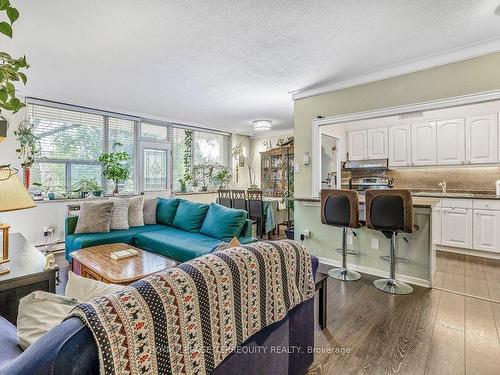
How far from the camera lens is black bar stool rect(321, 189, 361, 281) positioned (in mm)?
2939

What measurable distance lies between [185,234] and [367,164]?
13.1 feet

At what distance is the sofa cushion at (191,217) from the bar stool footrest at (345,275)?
73.9 inches

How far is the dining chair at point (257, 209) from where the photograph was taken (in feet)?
16.6

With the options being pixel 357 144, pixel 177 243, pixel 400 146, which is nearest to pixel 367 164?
pixel 357 144

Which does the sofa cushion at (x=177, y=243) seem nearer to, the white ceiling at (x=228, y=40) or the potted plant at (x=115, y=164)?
the potted plant at (x=115, y=164)

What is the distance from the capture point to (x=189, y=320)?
864 mm

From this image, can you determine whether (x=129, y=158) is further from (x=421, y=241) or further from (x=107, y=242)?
(x=421, y=241)

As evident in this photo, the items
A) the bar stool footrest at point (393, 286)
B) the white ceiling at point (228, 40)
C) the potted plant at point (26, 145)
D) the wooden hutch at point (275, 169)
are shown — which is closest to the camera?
the white ceiling at point (228, 40)

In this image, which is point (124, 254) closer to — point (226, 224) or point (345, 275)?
point (226, 224)

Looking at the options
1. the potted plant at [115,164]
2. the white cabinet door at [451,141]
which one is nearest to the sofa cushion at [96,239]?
the potted plant at [115,164]

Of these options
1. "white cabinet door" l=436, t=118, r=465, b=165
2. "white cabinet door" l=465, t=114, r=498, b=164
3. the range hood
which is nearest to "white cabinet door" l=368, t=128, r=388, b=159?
the range hood

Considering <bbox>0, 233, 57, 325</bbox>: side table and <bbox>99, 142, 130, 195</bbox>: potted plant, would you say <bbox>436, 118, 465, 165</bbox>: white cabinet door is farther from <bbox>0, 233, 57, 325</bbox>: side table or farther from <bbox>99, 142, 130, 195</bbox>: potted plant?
<bbox>99, 142, 130, 195</bbox>: potted plant

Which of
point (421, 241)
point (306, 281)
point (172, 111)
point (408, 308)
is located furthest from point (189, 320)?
point (172, 111)

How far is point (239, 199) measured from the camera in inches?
215
